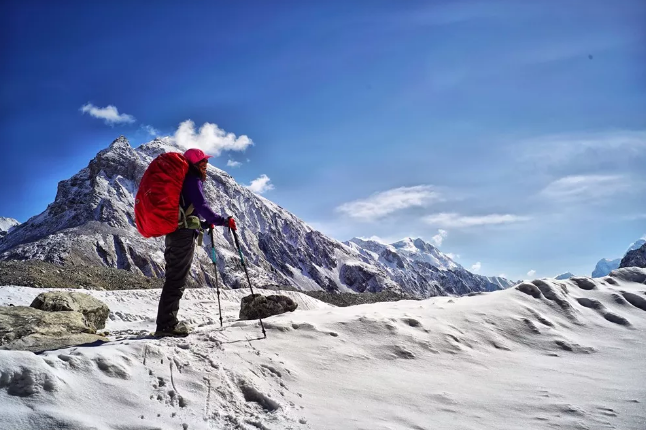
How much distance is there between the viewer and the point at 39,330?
18.9 ft

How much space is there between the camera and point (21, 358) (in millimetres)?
3506

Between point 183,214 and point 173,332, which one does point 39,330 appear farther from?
point 183,214

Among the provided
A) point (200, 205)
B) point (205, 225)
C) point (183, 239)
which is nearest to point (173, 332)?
point (183, 239)

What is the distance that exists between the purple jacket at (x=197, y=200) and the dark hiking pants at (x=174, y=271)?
1.15ft

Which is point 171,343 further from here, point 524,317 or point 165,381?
point 524,317

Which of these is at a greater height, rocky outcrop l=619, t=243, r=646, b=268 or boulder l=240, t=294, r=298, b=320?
rocky outcrop l=619, t=243, r=646, b=268

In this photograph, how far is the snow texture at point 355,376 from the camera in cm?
349

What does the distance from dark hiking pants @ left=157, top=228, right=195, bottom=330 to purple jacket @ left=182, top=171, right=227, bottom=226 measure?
13.7 inches

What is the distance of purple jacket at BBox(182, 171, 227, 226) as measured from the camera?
19.3ft

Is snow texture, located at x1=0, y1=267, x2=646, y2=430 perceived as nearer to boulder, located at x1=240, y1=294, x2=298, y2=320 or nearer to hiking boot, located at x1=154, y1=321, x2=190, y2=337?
hiking boot, located at x1=154, y1=321, x2=190, y2=337

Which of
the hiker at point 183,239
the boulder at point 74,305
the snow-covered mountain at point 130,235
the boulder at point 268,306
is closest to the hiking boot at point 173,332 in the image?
the hiker at point 183,239

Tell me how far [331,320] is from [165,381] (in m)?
3.58

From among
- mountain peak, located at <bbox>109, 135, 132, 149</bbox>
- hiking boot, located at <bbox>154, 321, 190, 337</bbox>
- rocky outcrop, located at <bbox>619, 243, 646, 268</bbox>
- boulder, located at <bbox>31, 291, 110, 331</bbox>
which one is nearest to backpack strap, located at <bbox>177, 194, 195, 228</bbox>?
hiking boot, located at <bbox>154, 321, 190, 337</bbox>

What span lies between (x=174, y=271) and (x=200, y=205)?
→ 1.12 meters
